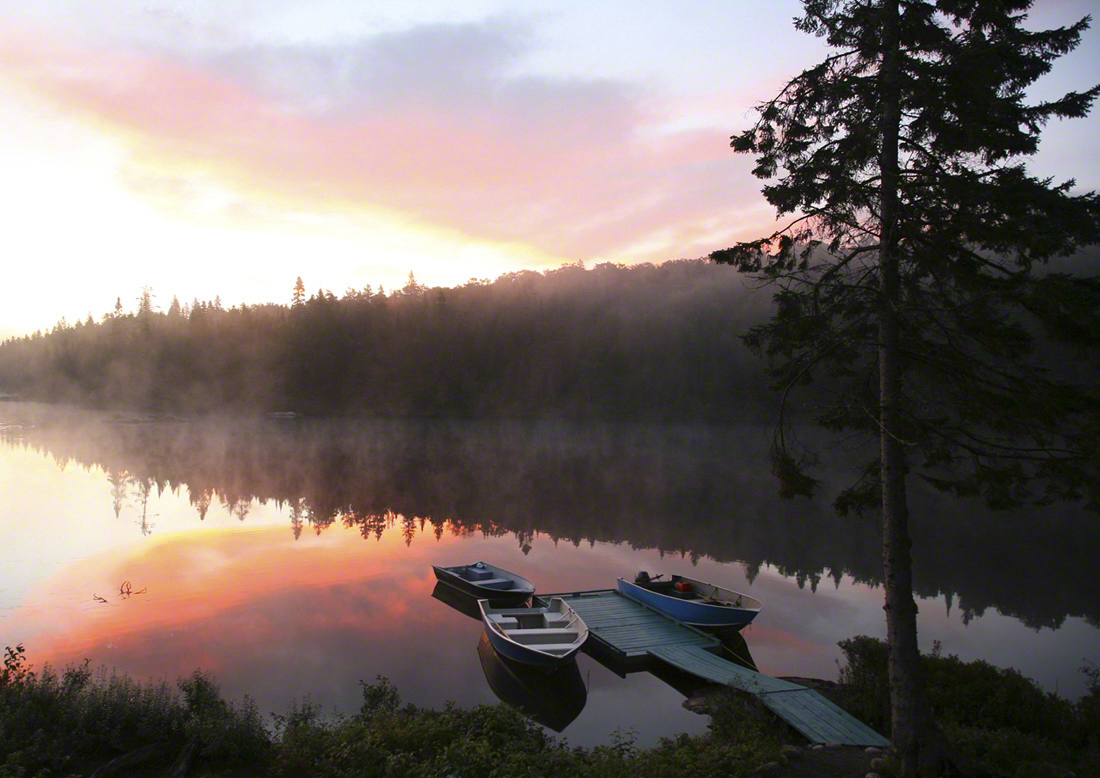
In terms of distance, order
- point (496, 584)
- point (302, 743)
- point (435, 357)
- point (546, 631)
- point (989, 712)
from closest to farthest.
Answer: point (302, 743) < point (989, 712) < point (546, 631) < point (496, 584) < point (435, 357)

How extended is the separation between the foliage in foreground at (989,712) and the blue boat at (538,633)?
5326 millimetres

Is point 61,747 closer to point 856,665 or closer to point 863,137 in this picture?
point 863,137

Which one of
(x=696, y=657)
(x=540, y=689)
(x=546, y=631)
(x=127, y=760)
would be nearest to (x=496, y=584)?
(x=546, y=631)

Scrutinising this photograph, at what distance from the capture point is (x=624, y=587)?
19.0m

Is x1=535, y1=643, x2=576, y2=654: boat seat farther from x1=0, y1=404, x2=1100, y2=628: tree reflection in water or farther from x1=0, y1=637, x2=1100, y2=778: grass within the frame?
x1=0, y1=404, x2=1100, y2=628: tree reflection in water

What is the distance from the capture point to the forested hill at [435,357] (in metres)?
112

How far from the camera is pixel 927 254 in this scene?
7.52 metres

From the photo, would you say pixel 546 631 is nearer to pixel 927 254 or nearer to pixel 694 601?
pixel 694 601

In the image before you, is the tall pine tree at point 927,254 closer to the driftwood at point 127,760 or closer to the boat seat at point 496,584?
the driftwood at point 127,760

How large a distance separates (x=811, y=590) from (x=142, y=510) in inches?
1179

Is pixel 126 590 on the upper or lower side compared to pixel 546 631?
lower

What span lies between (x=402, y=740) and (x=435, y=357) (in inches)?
4459

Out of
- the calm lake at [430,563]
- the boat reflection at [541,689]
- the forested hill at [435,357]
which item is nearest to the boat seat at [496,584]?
the calm lake at [430,563]

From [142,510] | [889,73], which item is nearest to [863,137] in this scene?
[889,73]
